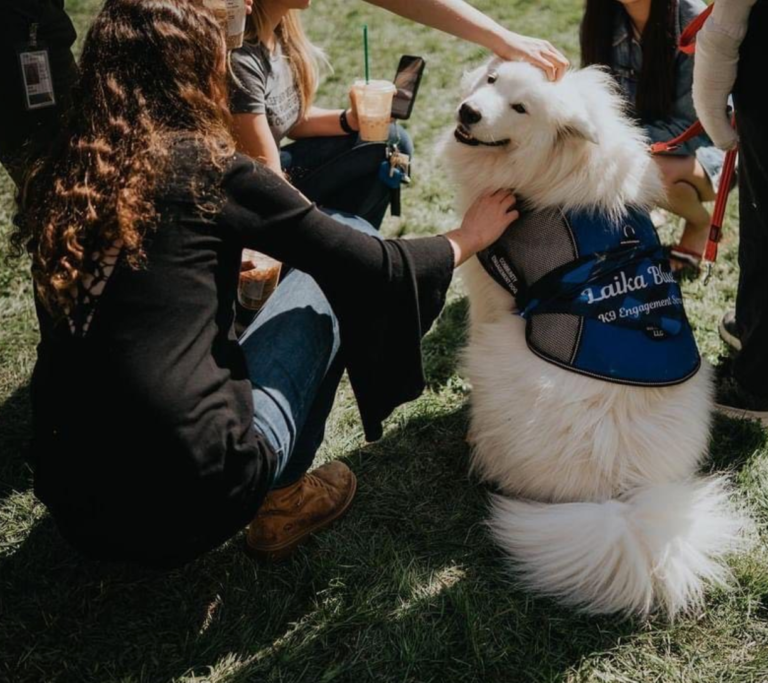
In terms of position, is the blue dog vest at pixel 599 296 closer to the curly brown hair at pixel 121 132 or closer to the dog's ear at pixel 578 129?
the dog's ear at pixel 578 129

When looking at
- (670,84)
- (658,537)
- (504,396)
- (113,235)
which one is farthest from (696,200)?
(113,235)

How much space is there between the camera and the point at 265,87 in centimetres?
229

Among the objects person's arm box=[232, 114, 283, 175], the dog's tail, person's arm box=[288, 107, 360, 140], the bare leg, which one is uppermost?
person's arm box=[232, 114, 283, 175]

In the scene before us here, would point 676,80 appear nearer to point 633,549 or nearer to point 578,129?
point 578,129

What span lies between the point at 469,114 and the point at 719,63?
2.20ft

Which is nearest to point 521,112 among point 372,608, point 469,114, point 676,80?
point 469,114

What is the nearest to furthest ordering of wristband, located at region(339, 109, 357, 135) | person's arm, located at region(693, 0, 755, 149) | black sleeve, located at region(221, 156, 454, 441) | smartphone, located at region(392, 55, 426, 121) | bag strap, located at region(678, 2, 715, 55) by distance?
black sleeve, located at region(221, 156, 454, 441), person's arm, located at region(693, 0, 755, 149), bag strap, located at region(678, 2, 715, 55), smartphone, located at region(392, 55, 426, 121), wristband, located at region(339, 109, 357, 135)

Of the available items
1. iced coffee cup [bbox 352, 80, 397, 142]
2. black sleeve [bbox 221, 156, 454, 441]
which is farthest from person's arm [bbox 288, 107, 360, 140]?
black sleeve [bbox 221, 156, 454, 441]

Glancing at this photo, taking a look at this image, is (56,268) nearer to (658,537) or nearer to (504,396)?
(504,396)

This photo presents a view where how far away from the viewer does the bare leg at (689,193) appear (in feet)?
9.98

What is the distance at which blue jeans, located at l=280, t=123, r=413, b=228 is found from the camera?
8.82 ft

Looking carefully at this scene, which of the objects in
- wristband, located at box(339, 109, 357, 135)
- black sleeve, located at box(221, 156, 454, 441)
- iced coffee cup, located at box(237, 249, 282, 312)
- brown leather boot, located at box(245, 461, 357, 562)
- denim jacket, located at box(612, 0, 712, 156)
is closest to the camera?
black sleeve, located at box(221, 156, 454, 441)

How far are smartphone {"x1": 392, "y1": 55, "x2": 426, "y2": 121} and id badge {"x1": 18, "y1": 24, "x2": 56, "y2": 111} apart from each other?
1.19 meters

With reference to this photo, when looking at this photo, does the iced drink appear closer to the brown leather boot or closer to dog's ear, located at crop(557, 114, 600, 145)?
dog's ear, located at crop(557, 114, 600, 145)
